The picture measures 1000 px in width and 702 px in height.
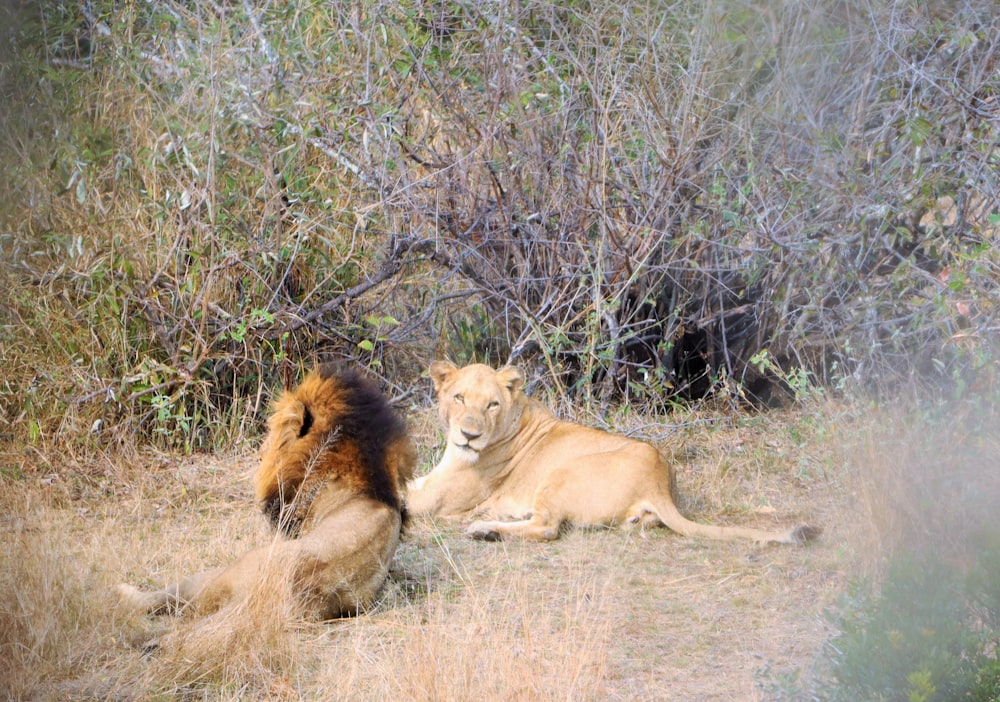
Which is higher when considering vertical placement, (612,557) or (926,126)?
(926,126)

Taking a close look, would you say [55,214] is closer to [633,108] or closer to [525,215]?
[525,215]

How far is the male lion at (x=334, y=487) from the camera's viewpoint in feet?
14.6

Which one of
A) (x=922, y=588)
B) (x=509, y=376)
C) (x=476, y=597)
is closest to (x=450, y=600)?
(x=476, y=597)

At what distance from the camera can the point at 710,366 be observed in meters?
8.02

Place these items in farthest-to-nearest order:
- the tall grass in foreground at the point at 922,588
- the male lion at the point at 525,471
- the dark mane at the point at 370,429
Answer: the male lion at the point at 525,471, the dark mane at the point at 370,429, the tall grass in foreground at the point at 922,588

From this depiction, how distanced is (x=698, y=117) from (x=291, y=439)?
3486mm

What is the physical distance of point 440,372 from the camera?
641 centimetres

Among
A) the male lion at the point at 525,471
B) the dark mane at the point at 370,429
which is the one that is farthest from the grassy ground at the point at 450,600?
the dark mane at the point at 370,429

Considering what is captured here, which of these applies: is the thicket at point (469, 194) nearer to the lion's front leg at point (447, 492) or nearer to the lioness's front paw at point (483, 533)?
the lion's front leg at point (447, 492)

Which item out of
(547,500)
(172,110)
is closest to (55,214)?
(172,110)

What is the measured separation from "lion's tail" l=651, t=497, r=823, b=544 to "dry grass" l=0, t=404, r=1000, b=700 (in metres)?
0.06

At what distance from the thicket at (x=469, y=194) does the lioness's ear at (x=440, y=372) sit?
94 centimetres

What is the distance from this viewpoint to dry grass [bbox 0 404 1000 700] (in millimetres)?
3789

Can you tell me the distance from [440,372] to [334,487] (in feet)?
5.53
